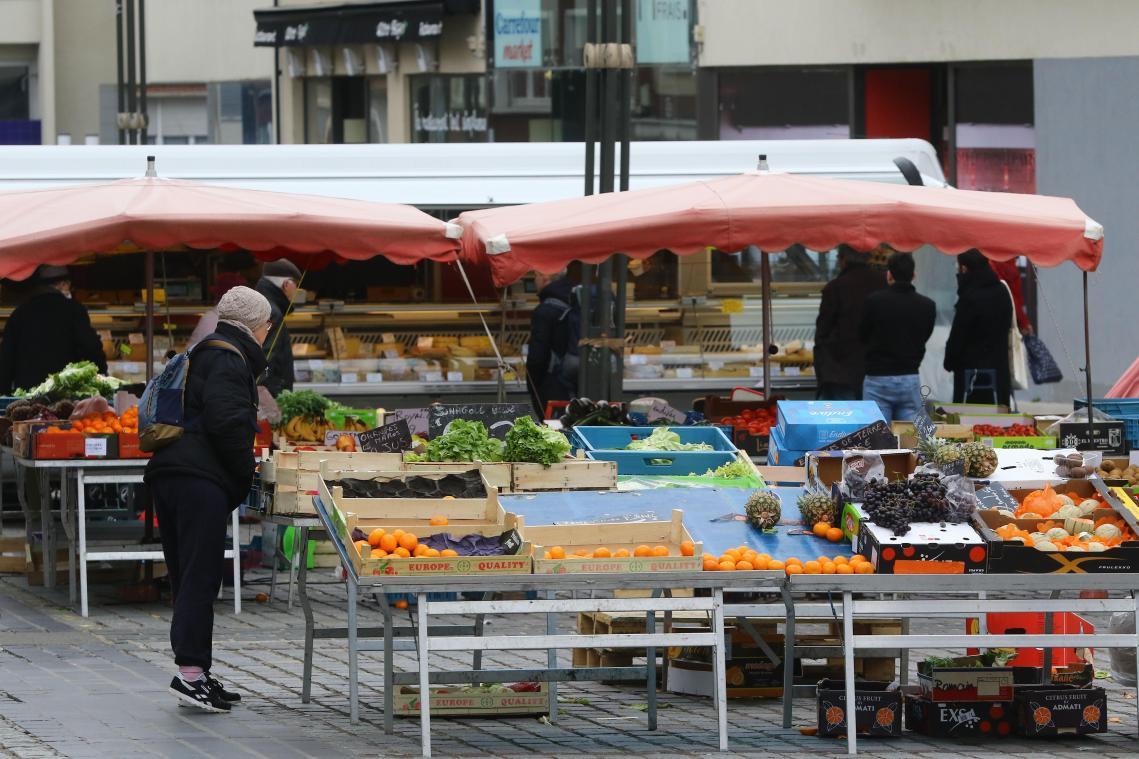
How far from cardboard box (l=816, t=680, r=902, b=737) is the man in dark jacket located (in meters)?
6.18

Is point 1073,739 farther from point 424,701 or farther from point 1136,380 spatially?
point 1136,380

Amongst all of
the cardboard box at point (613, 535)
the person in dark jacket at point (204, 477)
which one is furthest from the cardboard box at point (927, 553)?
the person in dark jacket at point (204, 477)

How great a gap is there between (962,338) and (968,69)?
9427 mm

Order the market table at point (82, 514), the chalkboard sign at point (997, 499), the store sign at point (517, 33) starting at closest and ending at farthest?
the chalkboard sign at point (997, 499) < the market table at point (82, 514) < the store sign at point (517, 33)

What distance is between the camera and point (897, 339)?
13.8 meters

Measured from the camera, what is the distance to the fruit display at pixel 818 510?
8.56m

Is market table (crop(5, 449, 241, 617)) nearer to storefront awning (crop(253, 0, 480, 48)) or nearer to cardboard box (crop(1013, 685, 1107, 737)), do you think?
cardboard box (crop(1013, 685, 1107, 737))

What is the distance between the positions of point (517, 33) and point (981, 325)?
1143 centimetres

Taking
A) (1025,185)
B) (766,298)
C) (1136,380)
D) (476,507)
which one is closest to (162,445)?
(476,507)

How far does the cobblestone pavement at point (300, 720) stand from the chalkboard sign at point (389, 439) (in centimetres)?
113

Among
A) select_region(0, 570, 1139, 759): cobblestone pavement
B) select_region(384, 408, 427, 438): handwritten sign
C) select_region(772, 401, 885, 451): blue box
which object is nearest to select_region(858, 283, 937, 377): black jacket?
select_region(772, 401, 885, 451): blue box

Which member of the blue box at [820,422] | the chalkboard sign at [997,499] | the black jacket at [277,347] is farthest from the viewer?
the black jacket at [277,347]

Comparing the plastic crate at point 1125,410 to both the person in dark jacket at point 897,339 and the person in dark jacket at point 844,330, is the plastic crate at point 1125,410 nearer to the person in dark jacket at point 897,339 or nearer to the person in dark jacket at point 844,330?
the person in dark jacket at point 897,339

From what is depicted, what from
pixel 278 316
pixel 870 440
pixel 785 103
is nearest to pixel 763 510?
pixel 870 440
